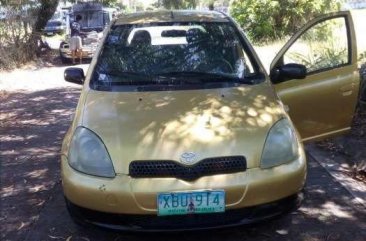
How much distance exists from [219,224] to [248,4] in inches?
700

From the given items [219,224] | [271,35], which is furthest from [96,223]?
[271,35]

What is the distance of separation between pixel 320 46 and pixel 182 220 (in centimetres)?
452

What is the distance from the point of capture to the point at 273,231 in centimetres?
400

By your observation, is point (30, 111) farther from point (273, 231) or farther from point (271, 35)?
point (271, 35)

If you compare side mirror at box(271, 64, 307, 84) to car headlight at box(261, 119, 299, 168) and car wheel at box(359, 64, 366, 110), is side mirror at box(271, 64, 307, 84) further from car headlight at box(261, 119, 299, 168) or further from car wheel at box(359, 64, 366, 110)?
car wheel at box(359, 64, 366, 110)

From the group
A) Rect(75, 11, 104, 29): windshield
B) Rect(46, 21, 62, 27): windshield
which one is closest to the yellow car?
Rect(75, 11, 104, 29): windshield

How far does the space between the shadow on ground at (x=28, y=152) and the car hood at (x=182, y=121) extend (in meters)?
1.22

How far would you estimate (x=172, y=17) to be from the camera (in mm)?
5129

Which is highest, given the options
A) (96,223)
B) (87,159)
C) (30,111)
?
(87,159)

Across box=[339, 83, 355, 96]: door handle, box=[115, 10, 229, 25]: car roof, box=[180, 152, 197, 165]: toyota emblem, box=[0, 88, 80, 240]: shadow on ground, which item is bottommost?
box=[0, 88, 80, 240]: shadow on ground

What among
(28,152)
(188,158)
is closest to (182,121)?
(188,158)

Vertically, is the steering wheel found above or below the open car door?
above

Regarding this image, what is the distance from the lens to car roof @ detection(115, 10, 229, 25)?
5062 mm

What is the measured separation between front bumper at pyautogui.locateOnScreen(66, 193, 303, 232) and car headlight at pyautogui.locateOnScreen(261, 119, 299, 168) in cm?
28
